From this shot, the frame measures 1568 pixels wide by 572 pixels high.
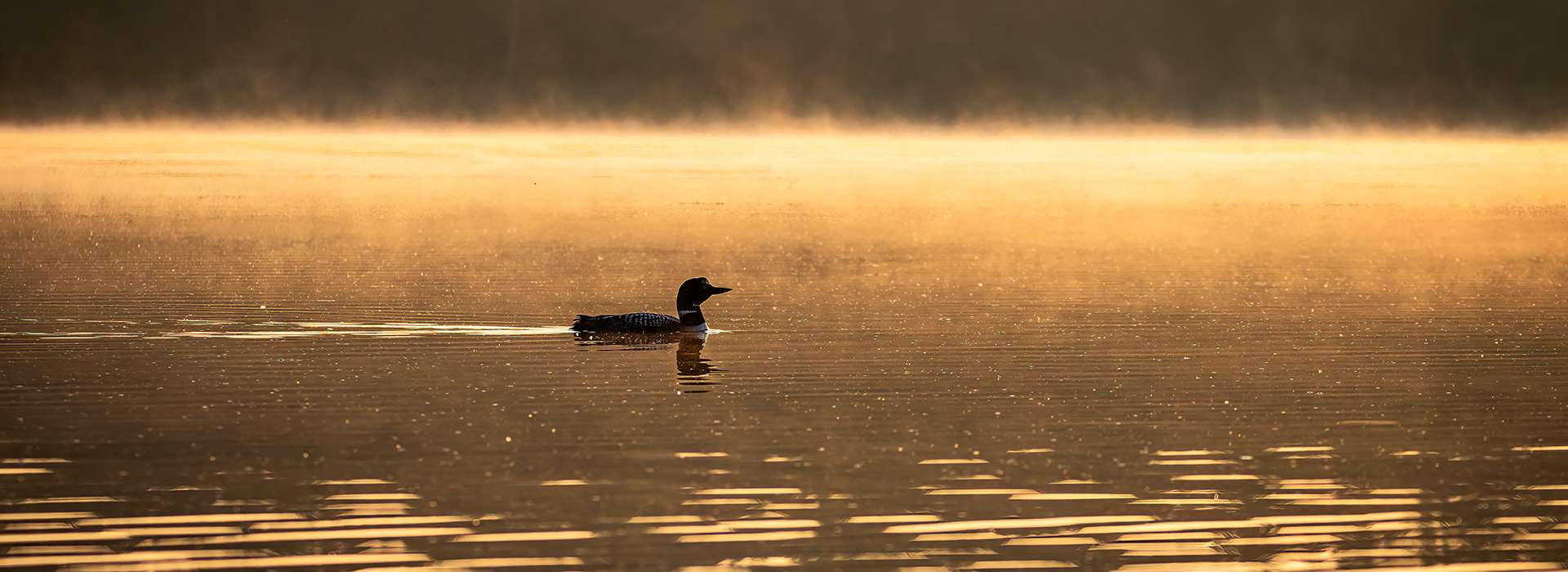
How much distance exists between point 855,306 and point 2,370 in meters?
12.4

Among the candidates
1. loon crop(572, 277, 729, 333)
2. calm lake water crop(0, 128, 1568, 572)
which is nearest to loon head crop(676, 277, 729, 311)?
loon crop(572, 277, 729, 333)

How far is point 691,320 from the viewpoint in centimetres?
2858

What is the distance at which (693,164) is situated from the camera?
159750mm

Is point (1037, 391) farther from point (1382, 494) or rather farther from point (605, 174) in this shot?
point (605, 174)

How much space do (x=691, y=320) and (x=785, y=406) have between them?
6.88m

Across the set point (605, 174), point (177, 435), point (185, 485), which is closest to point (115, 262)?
point (177, 435)

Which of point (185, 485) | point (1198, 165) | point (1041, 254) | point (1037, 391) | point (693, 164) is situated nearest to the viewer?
point (185, 485)

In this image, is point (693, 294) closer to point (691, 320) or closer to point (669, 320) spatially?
point (691, 320)

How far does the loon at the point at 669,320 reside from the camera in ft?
90.9

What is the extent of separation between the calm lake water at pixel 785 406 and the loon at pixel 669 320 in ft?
1.90

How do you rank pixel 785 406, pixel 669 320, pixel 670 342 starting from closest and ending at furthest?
pixel 785 406 < pixel 670 342 < pixel 669 320

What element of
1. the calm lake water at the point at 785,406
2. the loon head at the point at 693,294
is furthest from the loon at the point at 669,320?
the calm lake water at the point at 785,406

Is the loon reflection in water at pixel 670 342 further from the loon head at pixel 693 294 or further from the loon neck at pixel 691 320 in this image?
the loon head at pixel 693 294

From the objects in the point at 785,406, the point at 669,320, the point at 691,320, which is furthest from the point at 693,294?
the point at 785,406
